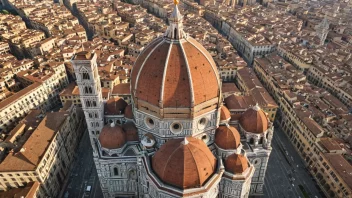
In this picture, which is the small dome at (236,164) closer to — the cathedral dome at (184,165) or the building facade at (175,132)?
the building facade at (175,132)

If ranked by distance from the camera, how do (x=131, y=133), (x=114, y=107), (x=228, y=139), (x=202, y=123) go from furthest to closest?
(x=114, y=107) < (x=131, y=133) < (x=202, y=123) < (x=228, y=139)

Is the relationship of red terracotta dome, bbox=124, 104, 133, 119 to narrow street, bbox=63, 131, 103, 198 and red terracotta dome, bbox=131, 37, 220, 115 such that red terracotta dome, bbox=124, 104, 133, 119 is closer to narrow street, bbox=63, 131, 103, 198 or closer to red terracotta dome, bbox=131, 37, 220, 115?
red terracotta dome, bbox=131, 37, 220, 115

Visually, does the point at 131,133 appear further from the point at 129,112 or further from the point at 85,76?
the point at 85,76

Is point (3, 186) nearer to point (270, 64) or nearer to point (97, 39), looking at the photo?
point (97, 39)

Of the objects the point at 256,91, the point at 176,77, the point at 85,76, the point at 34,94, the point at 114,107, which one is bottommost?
the point at 34,94

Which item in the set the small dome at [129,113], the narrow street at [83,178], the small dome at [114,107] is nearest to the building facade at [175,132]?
the small dome at [129,113]

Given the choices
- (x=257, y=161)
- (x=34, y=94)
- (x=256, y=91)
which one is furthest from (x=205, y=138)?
(x=34, y=94)

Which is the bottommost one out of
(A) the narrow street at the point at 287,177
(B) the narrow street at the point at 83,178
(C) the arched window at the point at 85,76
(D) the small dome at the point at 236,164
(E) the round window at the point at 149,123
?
(B) the narrow street at the point at 83,178
